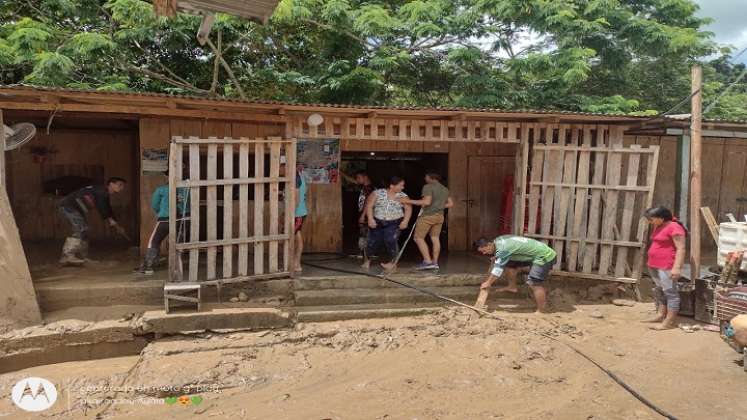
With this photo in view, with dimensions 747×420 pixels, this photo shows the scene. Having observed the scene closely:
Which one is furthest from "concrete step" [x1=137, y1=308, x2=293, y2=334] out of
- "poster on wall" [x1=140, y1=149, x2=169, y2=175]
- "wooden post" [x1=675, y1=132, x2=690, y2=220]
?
"wooden post" [x1=675, y1=132, x2=690, y2=220]

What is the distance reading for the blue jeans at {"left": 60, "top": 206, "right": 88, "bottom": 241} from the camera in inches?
281

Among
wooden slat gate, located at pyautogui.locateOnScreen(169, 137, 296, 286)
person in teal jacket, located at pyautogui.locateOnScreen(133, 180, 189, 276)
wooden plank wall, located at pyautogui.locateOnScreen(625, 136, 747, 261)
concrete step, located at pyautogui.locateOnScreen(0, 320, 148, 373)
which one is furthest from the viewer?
wooden plank wall, located at pyautogui.locateOnScreen(625, 136, 747, 261)

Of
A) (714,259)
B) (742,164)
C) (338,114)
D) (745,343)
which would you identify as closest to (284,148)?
(338,114)

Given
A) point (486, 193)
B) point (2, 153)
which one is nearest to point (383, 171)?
point (486, 193)

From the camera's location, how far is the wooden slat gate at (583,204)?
7266 mm

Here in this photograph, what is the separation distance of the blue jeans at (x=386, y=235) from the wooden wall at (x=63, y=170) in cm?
513

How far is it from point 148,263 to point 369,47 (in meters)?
7.98

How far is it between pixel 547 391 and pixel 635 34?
10868 millimetres

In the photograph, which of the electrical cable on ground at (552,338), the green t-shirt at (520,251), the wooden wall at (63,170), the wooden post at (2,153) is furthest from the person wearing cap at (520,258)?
the wooden wall at (63,170)

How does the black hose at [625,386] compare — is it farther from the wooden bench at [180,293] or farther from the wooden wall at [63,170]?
Result: the wooden wall at [63,170]

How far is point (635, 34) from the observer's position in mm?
12219

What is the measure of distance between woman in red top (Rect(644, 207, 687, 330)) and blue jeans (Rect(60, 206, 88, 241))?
8.01 metres

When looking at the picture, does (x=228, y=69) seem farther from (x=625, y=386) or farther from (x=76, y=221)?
(x=625, y=386)

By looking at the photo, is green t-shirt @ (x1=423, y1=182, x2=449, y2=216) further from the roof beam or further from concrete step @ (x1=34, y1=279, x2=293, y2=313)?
concrete step @ (x1=34, y1=279, x2=293, y2=313)
